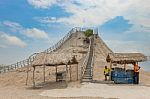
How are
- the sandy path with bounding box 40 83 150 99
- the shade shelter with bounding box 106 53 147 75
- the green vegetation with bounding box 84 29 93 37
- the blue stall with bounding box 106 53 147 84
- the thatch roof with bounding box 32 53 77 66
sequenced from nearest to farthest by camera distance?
the sandy path with bounding box 40 83 150 99 < the blue stall with bounding box 106 53 147 84 < the thatch roof with bounding box 32 53 77 66 < the shade shelter with bounding box 106 53 147 75 < the green vegetation with bounding box 84 29 93 37

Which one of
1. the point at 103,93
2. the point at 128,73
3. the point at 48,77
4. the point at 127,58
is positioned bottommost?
the point at 103,93

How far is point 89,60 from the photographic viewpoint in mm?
39906

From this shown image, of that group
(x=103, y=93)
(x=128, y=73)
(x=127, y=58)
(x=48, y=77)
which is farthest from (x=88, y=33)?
(x=103, y=93)

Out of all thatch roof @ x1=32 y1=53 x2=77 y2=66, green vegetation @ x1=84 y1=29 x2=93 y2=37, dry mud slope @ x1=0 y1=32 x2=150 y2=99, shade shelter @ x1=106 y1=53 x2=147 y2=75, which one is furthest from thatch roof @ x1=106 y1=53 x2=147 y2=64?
green vegetation @ x1=84 y1=29 x2=93 y2=37

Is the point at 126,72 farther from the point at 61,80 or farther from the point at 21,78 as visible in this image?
the point at 21,78

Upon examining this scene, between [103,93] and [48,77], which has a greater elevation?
[48,77]

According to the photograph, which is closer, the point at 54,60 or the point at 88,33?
the point at 54,60

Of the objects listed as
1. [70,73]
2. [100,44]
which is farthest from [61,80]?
[100,44]

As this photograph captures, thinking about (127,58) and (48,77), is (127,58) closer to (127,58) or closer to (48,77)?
(127,58)

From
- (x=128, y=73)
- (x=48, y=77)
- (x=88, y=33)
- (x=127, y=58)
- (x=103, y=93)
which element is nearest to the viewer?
(x=103, y=93)

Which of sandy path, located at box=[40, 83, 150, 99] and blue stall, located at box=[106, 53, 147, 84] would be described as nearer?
sandy path, located at box=[40, 83, 150, 99]

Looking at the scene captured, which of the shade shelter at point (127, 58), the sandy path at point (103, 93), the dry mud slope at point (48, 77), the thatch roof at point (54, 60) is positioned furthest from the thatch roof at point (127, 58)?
the sandy path at point (103, 93)

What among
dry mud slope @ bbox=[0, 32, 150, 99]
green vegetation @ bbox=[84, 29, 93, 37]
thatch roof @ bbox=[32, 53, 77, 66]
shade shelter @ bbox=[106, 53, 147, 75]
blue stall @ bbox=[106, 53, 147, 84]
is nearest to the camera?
dry mud slope @ bbox=[0, 32, 150, 99]

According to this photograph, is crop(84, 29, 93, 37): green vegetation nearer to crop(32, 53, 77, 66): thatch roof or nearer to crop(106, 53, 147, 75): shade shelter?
crop(106, 53, 147, 75): shade shelter
